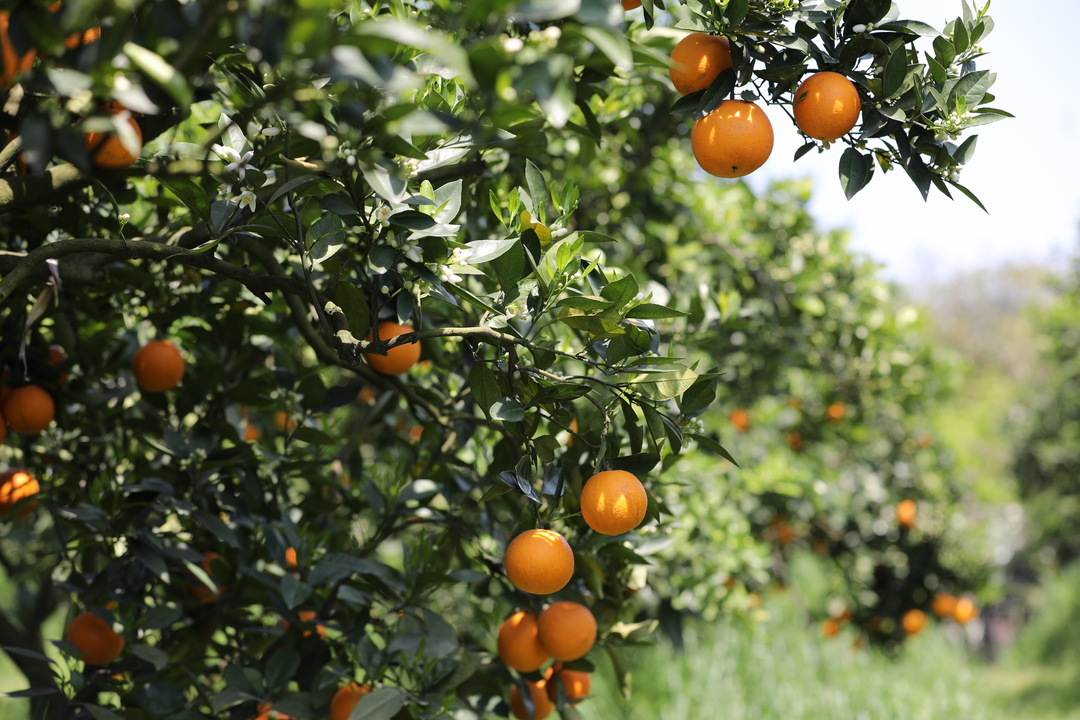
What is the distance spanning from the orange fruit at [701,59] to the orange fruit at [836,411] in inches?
117

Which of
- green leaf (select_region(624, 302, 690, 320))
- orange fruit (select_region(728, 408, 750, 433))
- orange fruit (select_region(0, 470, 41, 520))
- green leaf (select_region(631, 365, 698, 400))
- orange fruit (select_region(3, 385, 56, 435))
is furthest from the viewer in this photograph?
orange fruit (select_region(728, 408, 750, 433))

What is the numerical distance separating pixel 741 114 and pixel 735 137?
0.04 meters

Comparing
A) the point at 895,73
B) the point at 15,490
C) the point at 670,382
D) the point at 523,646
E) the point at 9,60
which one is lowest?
the point at 523,646

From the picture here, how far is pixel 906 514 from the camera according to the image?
4500mm

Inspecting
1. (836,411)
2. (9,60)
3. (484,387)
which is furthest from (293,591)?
(836,411)

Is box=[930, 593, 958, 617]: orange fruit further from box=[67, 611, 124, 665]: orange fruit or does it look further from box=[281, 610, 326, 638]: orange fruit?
box=[67, 611, 124, 665]: orange fruit

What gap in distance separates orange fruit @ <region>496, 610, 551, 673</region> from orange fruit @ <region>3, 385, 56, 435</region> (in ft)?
3.08

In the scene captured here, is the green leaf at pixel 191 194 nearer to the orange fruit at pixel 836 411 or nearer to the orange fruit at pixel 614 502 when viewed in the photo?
the orange fruit at pixel 614 502

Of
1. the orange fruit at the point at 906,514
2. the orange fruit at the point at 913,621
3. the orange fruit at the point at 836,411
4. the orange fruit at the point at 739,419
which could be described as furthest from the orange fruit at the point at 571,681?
the orange fruit at the point at 913,621

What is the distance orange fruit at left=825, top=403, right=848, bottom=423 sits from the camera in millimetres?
3750

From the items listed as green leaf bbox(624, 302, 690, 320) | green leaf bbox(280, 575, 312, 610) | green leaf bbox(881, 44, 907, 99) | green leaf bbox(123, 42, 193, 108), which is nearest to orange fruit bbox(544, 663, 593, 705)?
green leaf bbox(280, 575, 312, 610)

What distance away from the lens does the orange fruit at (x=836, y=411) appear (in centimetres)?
375

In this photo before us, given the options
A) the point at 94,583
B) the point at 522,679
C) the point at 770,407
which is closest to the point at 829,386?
the point at 770,407

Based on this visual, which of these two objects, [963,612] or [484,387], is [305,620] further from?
[963,612]
